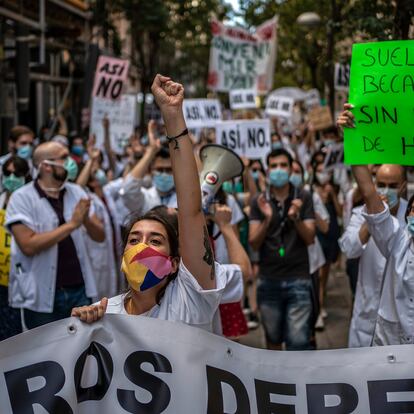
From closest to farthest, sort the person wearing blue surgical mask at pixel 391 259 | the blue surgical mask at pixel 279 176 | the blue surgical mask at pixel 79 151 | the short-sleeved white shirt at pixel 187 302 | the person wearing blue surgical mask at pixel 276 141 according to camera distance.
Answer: the short-sleeved white shirt at pixel 187 302 → the person wearing blue surgical mask at pixel 391 259 → the blue surgical mask at pixel 279 176 → the blue surgical mask at pixel 79 151 → the person wearing blue surgical mask at pixel 276 141

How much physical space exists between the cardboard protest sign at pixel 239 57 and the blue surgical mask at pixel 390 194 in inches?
301

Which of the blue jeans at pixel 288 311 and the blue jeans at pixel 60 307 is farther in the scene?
the blue jeans at pixel 288 311

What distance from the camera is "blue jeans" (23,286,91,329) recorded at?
5.29m

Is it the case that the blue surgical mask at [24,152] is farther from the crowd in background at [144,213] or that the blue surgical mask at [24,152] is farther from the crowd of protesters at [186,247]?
the crowd in background at [144,213]

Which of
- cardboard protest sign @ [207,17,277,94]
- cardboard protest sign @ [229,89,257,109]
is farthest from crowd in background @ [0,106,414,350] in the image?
cardboard protest sign @ [207,17,277,94]

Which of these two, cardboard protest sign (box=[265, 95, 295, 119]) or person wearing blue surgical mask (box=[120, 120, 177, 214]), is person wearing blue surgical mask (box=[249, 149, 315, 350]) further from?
cardboard protest sign (box=[265, 95, 295, 119])

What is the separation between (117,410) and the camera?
3.00 meters

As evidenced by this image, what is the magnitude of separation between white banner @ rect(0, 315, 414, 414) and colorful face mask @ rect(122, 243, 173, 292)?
8.5 inches

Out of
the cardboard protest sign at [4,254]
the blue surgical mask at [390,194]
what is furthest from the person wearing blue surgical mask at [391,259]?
the cardboard protest sign at [4,254]

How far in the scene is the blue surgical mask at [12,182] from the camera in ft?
A: 20.0

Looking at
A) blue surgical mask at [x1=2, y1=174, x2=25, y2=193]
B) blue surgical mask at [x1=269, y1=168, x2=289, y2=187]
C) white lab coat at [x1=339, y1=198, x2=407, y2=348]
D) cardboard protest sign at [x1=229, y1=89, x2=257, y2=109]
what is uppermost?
cardboard protest sign at [x1=229, y1=89, x2=257, y2=109]

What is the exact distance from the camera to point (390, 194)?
5.12 metres

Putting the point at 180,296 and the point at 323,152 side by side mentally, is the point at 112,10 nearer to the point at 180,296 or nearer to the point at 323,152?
the point at 323,152

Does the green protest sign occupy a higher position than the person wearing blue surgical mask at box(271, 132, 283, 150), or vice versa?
the green protest sign
